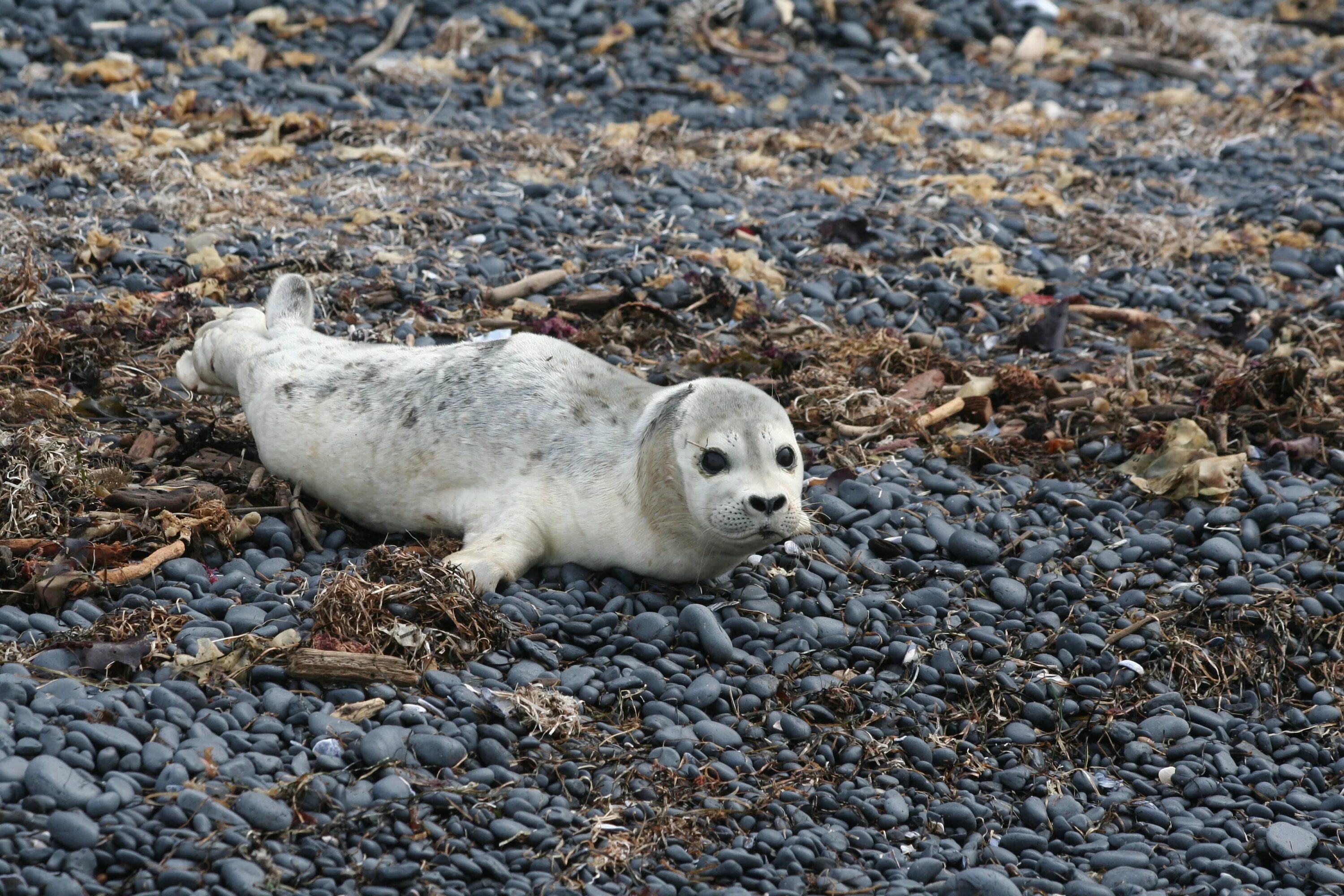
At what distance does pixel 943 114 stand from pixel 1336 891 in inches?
336

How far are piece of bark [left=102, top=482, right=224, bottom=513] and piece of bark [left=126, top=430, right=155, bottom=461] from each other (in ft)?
1.09

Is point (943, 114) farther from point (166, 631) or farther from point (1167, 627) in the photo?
point (166, 631)

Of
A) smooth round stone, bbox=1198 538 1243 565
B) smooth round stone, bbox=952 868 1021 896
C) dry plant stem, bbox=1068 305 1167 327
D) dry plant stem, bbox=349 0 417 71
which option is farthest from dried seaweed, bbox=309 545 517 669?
dry plant stem, bbox=349 0 417 71

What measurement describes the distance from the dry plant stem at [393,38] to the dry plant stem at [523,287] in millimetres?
4545

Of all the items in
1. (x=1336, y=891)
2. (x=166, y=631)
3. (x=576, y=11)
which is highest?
(x=576, y=11)

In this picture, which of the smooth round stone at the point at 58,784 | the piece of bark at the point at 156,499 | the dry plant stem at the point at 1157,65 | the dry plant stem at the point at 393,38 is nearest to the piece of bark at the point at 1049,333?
the piece of bark at the point at 156,499

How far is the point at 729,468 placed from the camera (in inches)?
178

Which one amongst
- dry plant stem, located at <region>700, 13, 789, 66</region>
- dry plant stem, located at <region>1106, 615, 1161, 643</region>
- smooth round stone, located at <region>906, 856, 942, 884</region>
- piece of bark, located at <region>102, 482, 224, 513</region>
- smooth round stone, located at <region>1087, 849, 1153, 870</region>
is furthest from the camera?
dry plant stem, located at <region>700, 13, 789, 66</region>

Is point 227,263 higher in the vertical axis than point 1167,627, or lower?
higher

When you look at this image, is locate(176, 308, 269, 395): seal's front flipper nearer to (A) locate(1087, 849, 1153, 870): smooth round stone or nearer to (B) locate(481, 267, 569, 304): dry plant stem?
(B) locate(481, 267, 569, 304): dry plant stem

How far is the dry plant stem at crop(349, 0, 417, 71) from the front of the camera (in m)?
10.9

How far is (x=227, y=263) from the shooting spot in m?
7.08

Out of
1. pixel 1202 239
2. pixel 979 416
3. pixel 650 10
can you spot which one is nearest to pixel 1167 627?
pixel 979 416

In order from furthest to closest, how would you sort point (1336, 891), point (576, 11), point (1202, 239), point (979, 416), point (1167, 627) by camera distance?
point (576, 11), point (1202, 239), point (979, 416), point (1167, 627), point (1336, 891)
